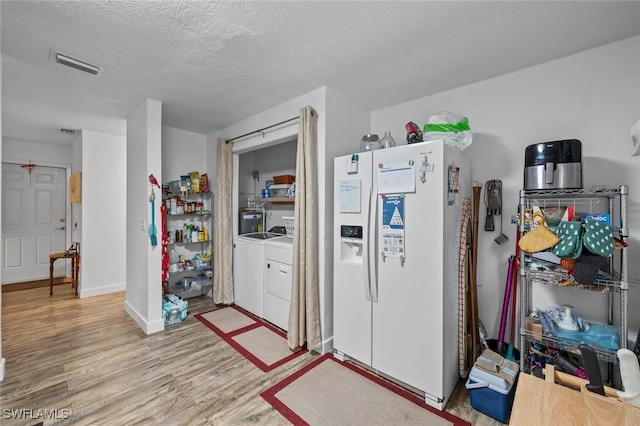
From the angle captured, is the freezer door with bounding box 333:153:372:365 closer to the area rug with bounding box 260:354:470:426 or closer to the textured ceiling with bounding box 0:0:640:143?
the area rug with bounding box 260:354:470:426

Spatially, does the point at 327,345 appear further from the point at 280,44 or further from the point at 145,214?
the point at 280,44

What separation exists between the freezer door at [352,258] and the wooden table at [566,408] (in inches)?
48.7

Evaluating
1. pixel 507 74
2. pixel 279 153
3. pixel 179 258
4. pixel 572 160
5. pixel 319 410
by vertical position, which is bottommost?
pixel 319 410

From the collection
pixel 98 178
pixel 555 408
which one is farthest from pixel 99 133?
pixel 555 408

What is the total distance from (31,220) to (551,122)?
289 inches

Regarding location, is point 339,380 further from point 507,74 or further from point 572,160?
point 507,74

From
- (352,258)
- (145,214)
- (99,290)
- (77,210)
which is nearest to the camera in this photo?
(352,258)

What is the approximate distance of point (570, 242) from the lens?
5.17 ft

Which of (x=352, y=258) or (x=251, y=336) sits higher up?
(x=352, y=258)

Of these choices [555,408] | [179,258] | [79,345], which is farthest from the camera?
[179,258]

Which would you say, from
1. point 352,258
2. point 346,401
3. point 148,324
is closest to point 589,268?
point 352,258

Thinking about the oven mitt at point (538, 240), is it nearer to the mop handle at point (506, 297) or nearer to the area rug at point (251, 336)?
the mop handle at point (506, 297)

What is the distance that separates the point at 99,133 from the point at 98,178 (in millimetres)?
680

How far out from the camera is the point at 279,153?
393 cm
